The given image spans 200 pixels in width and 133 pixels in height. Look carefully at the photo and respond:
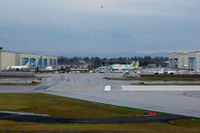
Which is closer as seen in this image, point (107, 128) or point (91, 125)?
point (107, 128)

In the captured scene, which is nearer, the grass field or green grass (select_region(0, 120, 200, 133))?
green grass (select_region(0, 120, 200, 133))

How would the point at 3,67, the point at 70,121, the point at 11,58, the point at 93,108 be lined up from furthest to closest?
the point at 11,58 < the point at 3,67 < the point at 93,108 < the point at 70,121

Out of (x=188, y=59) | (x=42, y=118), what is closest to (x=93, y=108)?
(x=42, y=118)

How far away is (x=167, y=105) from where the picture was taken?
32844mm

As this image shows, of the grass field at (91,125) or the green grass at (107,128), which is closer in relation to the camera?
the green grass at (107,128)

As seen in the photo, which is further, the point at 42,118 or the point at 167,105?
the point at 167,105

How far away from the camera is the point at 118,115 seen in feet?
86.9

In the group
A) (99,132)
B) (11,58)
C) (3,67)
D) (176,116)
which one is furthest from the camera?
(11,58)

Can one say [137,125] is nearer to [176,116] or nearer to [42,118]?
[176,116]

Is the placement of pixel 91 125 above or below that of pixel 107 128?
below

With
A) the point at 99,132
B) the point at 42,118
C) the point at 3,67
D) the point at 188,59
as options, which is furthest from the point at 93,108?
the point at 188,59

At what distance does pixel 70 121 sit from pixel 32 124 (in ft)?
10.3

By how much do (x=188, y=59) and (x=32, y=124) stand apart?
7390 inches

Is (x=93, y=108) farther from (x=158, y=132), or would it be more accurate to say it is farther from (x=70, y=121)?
(x=158, y=132)
